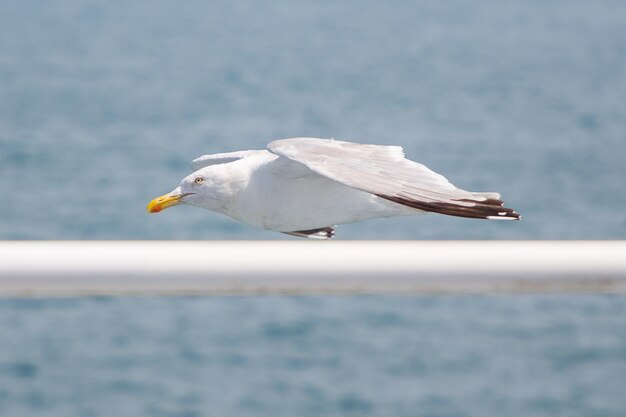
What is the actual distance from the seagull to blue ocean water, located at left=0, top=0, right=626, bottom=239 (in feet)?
24.4

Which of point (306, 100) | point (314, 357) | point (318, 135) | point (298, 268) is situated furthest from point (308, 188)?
point (306, 100)

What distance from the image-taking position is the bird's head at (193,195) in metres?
2.06

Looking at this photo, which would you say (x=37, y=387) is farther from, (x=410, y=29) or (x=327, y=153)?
(x=410, y=29)

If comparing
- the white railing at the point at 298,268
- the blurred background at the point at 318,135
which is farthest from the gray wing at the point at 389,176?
the blurred background at the point at 318,135

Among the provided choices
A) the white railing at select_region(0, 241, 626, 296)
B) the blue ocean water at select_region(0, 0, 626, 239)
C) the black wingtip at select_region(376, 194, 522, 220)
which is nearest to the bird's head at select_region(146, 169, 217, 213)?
the black wingtip at select_region(376, 194, 522, 220)

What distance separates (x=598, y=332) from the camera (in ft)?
31.7

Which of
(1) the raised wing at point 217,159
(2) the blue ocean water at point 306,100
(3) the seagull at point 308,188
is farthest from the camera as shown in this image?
(2) the blue ocean water at point 306,100

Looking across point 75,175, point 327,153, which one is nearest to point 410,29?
point 75,175

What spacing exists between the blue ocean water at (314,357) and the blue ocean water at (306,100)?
0.83 m

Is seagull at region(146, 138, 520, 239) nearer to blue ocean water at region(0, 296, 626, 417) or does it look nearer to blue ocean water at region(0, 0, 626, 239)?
blue ocean water at region(0, 296, 626, 417)

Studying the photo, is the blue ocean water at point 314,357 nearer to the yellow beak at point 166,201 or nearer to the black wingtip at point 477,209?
the yellow beak at point 166,201

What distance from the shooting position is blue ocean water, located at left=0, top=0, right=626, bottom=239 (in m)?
12.7

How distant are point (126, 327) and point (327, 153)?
7900 mm

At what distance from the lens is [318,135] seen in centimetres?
1531
